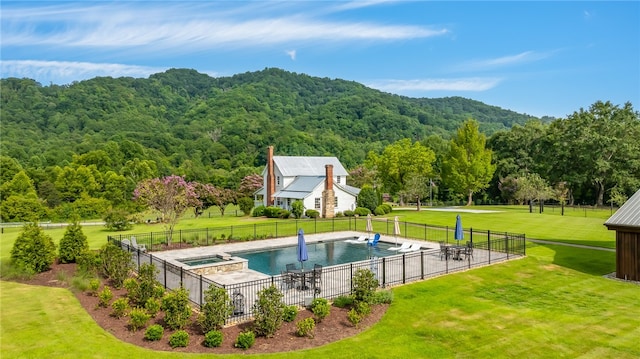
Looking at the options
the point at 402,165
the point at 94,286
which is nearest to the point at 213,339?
the point at 94,286

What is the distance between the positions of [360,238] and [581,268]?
46.4 feet

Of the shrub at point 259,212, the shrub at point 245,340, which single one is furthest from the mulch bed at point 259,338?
the shrub at point 259,212

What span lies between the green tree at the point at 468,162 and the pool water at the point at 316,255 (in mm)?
34001

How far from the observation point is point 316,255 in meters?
26.2

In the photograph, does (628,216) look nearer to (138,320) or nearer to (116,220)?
Answer: (138,320)

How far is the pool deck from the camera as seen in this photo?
769 inches

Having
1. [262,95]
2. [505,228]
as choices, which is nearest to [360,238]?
[505,228]

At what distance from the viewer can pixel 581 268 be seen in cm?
2059

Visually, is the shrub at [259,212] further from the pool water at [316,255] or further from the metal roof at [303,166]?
the pool water at [316,255]

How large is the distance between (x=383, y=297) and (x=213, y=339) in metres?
6.09

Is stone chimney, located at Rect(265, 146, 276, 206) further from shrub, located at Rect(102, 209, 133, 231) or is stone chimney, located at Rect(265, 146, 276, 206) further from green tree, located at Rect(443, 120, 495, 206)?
green tree, located at Rect(443, 120, 495, 206)

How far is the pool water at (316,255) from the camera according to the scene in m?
23.0

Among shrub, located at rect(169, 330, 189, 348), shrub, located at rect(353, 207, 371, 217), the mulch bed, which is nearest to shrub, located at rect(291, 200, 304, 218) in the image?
shrub, located at rect(353, 207, 371, 217)

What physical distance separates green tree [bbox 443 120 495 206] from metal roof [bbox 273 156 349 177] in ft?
50.0
